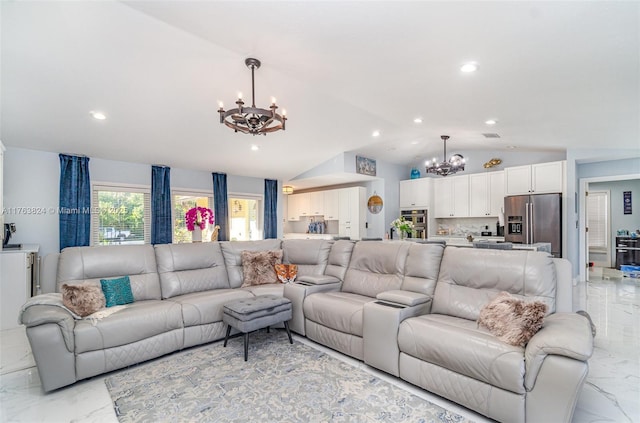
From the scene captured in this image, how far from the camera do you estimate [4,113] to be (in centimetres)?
360

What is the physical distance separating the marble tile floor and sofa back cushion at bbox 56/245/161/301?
0.82m

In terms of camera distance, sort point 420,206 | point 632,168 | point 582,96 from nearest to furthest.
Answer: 1. point 582,96
2. point 632,168
3. point 420,206

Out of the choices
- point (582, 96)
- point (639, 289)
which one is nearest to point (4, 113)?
point (582, 96)

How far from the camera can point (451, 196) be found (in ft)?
24.7

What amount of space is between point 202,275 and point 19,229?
302 centimetres

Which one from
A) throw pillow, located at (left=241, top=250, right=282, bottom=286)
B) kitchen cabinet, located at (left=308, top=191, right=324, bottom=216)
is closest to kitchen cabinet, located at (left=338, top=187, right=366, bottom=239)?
kitchen cabinet, located at (left=308, top=191, right=324, bottom=216)

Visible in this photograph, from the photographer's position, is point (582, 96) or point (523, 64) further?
point (582, 96)

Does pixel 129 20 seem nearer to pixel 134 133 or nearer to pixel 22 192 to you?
pixel 134 133

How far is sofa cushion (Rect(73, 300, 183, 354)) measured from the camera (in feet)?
8.46

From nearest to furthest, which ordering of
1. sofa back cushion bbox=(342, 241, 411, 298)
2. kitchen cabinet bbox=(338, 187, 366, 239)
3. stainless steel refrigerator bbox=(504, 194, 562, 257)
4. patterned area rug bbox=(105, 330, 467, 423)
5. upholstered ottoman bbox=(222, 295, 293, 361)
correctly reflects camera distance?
patterned area rug bbox=(105, 330, 467, 423), upholstered ottoman bbox=(222, 295, 293, 361), sofa back cushion bbox=(342, 241, 411, 298), stainless steel refrigerator bbox=(504, 194, 562, 257), kitchen cabinet bbox=(338, 187, 366, 239)

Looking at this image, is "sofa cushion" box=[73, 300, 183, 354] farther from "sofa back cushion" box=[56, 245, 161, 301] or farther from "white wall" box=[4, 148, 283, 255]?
"white wall" box=[4, 148, 283, 255]

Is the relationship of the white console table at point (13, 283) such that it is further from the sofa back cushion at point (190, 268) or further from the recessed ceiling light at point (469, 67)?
the recessed ceiling light at point (469, 67)

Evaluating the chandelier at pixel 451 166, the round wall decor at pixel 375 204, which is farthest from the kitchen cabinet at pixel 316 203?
the chandelier at pixel 451 166

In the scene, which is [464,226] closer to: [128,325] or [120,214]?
[128,325]
